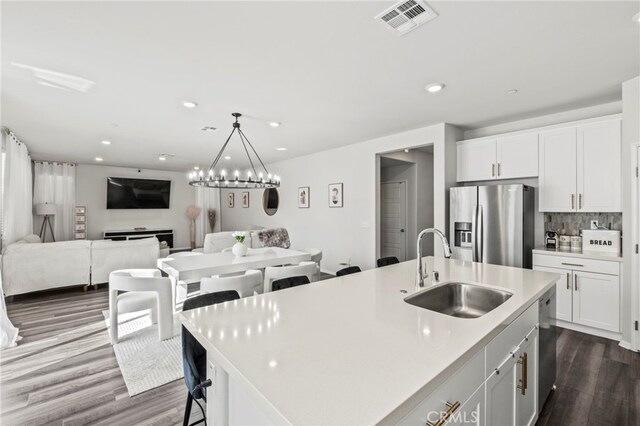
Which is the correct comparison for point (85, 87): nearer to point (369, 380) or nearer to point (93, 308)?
point (93, 308)

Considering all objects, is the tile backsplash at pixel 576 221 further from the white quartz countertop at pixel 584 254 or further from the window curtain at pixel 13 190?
the window curtain at pixel 13 190

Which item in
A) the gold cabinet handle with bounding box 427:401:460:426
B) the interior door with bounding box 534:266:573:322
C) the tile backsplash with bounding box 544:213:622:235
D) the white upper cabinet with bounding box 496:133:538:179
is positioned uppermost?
the white upper cabinet with bounding box 496:133:538:179

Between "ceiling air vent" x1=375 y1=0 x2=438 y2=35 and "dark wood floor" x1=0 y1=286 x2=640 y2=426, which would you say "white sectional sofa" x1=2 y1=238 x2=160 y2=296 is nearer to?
"dark wood floor" x1=0 y1=286 x2=640 y2=426

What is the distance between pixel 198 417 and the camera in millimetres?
2037

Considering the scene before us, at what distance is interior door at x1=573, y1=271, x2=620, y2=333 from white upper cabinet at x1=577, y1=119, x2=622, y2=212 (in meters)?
0.76

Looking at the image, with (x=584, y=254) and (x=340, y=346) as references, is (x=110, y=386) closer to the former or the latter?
(x=340, y=346)

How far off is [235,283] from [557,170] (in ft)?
12.8

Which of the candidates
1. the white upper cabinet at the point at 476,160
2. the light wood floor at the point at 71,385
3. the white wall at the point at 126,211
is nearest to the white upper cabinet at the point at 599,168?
the white upper cabinet at the point at 476,160

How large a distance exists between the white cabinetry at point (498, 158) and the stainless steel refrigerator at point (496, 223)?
1.04ft

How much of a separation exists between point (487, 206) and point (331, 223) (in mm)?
2979

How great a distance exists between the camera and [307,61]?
2.43m

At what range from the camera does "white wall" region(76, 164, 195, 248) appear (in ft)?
26.1

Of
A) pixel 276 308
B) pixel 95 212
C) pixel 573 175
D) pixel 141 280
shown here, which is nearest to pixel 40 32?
pixel 141 280

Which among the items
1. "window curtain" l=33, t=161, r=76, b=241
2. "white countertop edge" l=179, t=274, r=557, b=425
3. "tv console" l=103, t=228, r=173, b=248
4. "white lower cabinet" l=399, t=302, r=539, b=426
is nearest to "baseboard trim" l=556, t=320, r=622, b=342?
"white lower cabinet" l=399, t=302, r=539, b=426
